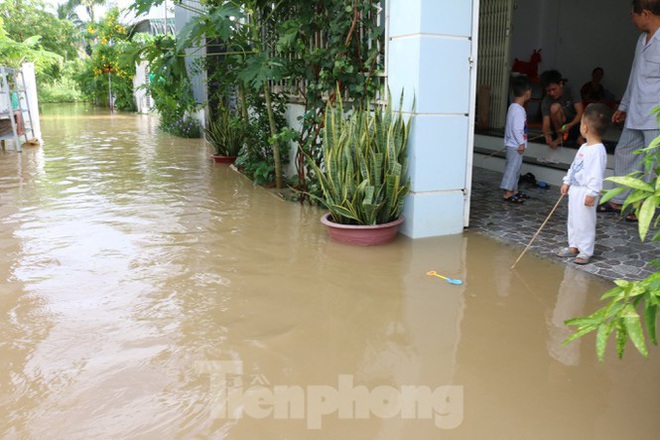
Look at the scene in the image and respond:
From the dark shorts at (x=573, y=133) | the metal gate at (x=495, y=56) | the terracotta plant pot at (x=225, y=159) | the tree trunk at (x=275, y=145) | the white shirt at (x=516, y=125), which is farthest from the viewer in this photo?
the metal gate at (x=495, y=56)

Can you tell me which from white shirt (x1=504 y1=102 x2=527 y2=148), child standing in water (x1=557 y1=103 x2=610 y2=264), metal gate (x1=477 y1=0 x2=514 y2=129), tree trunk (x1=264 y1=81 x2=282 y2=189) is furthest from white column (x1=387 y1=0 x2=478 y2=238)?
metal gate (x1=477 y1=0 x2=514 y2=129)

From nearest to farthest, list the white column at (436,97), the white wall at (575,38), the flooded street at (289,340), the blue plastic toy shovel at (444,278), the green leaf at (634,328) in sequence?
the green leaf at (634,328)
the flooded street at (289,340)
the blue plastic toy shovel at (444,278)
the white column at (436,97)
the white wall at (575,38)

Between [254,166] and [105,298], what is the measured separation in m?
3.63

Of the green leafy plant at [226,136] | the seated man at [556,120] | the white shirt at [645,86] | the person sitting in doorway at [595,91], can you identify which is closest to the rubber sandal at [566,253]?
the white shirt at [645,86]

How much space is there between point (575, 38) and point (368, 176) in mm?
6951

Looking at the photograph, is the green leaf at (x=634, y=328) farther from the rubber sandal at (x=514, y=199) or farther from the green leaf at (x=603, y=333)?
the rubber sandal at (x=514, y=199)

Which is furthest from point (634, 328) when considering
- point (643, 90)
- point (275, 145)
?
point (275, 145)

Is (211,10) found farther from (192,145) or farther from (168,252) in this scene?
(192,145)

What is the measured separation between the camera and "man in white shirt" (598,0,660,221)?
460 cm

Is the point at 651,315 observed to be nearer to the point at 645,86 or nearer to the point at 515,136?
Answer: the point at 645,86

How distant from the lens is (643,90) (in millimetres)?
4777

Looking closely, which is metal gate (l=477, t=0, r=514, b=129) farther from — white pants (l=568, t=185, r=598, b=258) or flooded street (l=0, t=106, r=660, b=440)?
white pants (l=568, t=185, r=598, b=258)

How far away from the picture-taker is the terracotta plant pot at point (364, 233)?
4332 millimetres

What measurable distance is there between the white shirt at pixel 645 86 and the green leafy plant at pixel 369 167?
2.05 meters
